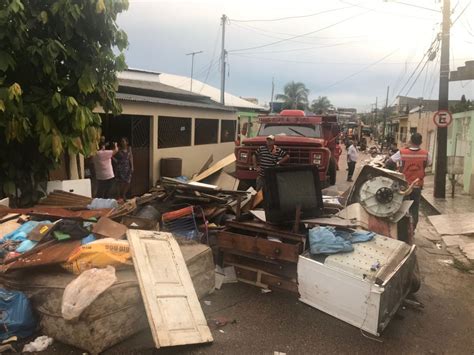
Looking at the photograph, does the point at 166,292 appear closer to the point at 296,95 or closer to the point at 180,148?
the point at 180,148

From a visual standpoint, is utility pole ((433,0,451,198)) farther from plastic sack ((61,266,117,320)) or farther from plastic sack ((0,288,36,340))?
plastic sack ((0,288,36,340))

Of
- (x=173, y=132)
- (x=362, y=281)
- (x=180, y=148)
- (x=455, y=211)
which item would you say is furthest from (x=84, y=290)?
(x=180, y=148)

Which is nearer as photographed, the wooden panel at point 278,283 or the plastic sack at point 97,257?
the plastic sack at point 97,257

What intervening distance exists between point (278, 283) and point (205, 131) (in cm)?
1287

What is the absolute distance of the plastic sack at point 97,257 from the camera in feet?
13.1

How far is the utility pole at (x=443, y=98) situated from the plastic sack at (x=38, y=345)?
11.3 meters

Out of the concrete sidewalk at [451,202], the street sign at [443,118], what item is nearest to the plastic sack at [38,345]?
the concrete sidewalk at [451,202]

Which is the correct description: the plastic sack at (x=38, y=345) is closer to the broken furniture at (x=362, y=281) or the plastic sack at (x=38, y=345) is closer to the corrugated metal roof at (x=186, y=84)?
the broken furniture at (x=362, y=281)

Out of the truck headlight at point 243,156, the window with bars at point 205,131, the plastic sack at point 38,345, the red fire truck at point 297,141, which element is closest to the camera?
the plastic sack at point 38,345

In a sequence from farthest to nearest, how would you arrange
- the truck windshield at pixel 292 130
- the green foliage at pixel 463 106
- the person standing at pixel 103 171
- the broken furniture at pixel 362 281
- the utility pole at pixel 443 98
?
the green foliage at pixel 463 106
the utility pole at pixel 443 98
the truck windshield at pixel 292 130
the person standing at pixel 103 171
the broken furniture at pixel 362 281

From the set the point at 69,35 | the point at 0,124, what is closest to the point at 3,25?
the point at 69,35

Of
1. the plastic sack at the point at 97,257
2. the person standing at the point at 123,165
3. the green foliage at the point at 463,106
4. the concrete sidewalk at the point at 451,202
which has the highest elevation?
the green foliage at the point at 463,106

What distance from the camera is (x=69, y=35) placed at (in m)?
5.77

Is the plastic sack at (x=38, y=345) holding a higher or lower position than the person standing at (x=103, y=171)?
lower
